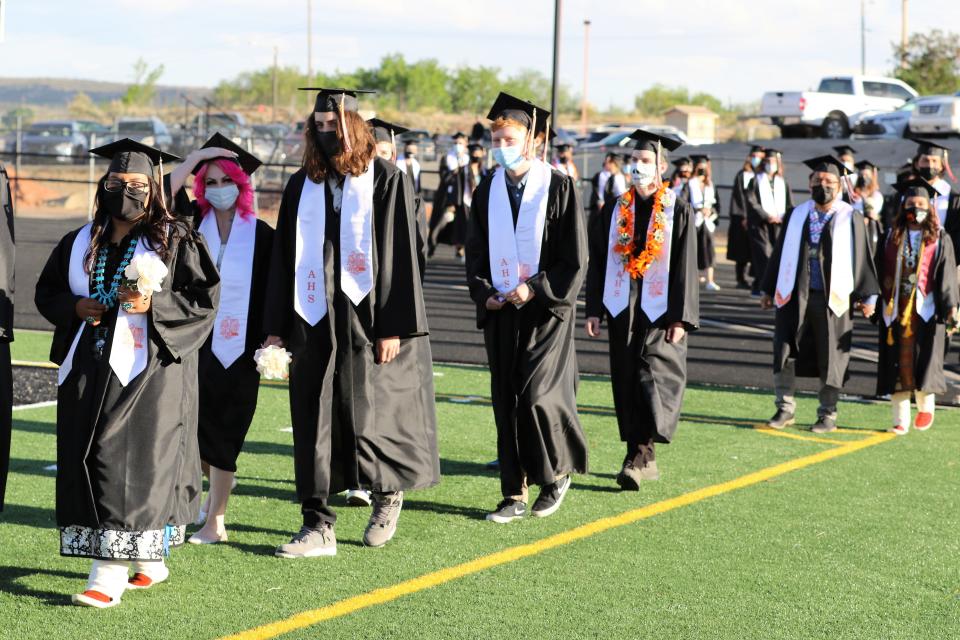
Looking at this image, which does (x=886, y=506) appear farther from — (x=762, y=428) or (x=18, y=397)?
(x=18, y=397)

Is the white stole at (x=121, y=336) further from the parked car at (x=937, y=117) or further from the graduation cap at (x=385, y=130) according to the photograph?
the parked car at (x=937, y=117)

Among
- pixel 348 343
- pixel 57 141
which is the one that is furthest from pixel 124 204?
pixel 57 141

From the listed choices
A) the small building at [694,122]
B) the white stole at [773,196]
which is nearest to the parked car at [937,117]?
the white stole at [773,196]

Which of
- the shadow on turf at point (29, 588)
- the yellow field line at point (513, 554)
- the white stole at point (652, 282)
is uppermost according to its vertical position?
the white stole at point (652, 282)

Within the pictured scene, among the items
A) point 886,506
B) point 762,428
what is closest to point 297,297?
point 886,506

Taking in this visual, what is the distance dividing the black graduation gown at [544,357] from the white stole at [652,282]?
848mm

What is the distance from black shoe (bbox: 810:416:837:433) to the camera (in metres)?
8.96

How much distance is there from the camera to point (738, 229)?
62.1ft

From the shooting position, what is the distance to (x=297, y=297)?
19.0 feet

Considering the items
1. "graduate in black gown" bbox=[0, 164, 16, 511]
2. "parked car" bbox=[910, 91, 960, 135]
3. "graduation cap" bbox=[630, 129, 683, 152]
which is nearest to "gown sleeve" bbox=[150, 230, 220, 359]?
"graduate in black gown" bbox=[0, 164, 16, 511]

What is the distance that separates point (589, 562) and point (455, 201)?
618 inches

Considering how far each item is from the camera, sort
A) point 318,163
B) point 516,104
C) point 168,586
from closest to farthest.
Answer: point 168,586 → point 318,163 → point 516,104

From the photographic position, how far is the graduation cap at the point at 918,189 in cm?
900

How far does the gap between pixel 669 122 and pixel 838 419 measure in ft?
212
